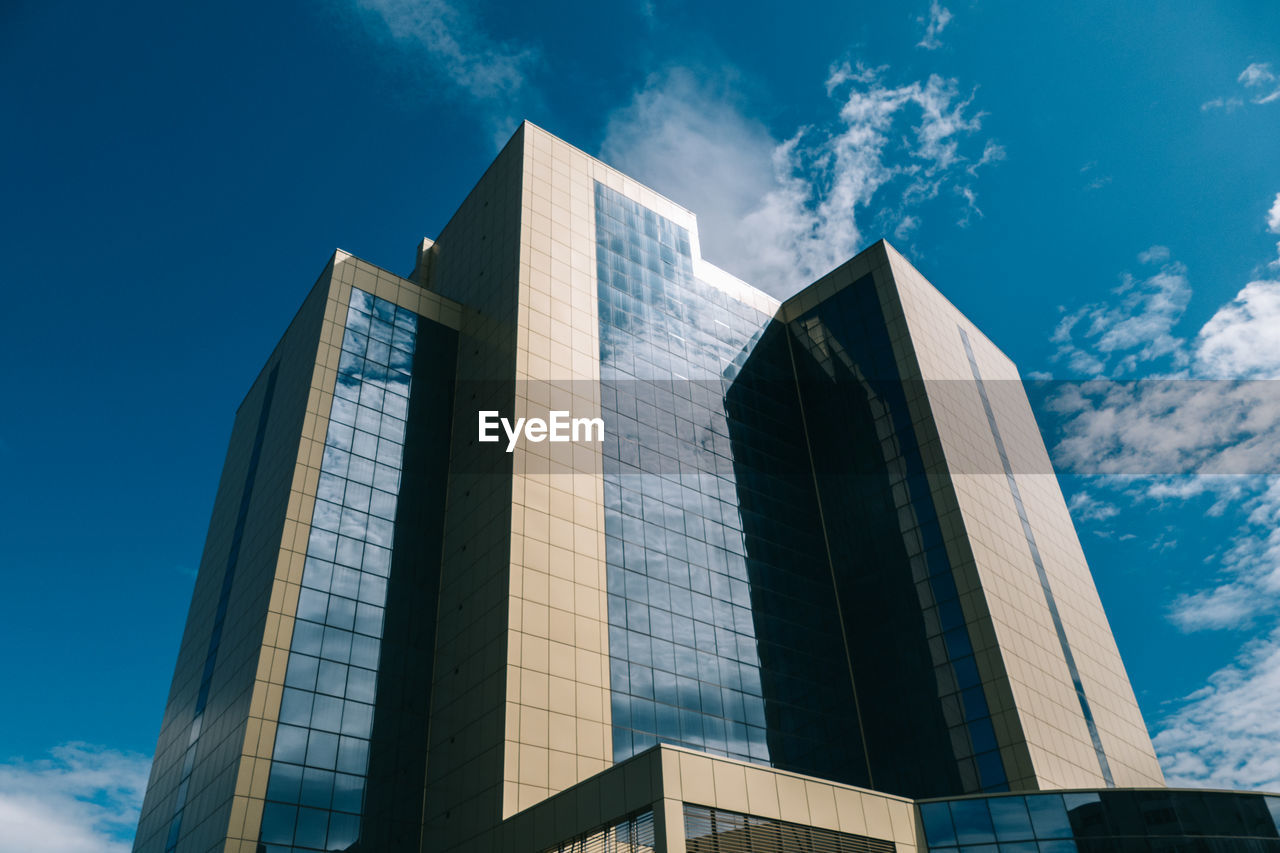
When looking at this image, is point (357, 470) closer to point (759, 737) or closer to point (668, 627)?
point (668, 627)

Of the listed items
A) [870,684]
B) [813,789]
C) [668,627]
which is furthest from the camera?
[870,684]

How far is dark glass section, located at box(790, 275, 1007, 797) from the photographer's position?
150 ft

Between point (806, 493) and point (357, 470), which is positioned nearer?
point (357, 470)

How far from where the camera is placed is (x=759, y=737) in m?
45.7

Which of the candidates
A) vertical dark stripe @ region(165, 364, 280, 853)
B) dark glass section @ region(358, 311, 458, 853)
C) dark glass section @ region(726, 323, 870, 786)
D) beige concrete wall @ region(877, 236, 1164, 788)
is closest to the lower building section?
dark glass section @ region(358, 311, 458, 853)

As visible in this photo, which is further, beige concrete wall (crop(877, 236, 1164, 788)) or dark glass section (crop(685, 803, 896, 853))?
beige concrete wall (crop(877, 236, 1164, 788))

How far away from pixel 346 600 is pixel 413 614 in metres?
3.52

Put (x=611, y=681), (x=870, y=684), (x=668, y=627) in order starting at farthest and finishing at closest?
(x=870, y=684) → (x=668, y=627) → (x=611, y=681)

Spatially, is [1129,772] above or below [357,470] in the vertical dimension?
below

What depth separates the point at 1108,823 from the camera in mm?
32031

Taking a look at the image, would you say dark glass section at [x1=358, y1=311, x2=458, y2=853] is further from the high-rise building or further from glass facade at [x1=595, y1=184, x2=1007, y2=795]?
glass facade at [x1=595, y1=184, x2=1007, y2=795]

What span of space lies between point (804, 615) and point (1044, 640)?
1380cm

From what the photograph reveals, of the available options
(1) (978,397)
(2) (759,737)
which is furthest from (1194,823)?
(1) (978,397)

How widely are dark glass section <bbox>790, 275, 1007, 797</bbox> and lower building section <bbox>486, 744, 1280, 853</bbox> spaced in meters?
11.1
